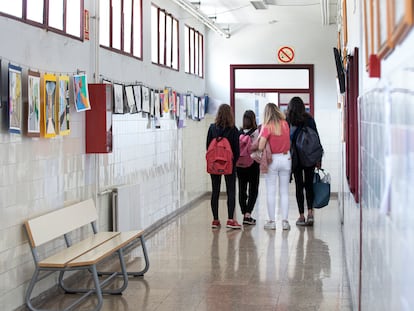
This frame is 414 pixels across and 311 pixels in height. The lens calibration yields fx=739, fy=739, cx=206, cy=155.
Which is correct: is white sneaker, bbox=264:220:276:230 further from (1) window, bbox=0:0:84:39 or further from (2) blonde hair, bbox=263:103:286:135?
(1) window, bbox=0:0:84:39

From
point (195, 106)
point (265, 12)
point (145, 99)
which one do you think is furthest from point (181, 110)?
point (265, 12)

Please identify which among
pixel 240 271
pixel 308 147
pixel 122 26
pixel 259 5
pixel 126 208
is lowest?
pixel 240 271

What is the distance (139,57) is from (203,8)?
387cm

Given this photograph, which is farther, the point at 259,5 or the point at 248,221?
the point at 259,5

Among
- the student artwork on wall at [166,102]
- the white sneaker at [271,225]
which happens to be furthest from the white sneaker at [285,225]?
the student artwork on wall at [166,102]

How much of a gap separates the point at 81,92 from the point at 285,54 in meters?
8.45

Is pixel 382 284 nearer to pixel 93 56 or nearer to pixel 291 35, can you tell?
pixel 93 56

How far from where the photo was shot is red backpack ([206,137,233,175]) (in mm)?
9383

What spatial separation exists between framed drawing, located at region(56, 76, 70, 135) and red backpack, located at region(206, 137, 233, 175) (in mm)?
3285

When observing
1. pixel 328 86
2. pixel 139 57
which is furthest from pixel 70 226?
pixel 328 86

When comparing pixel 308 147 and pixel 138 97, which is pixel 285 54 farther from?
pixel 138 97

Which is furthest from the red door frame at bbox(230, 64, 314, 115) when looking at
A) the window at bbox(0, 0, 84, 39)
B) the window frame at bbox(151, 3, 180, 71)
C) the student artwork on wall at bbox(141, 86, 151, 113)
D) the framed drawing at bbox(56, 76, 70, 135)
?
the framed drawing at bbox(56, 76, 70, 135)

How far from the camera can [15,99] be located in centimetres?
524

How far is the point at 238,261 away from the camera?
7.53 metres
